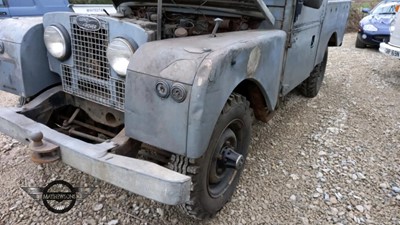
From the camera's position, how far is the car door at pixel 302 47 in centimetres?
316

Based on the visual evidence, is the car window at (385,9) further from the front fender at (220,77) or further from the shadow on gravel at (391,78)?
the front fender at (220,77)

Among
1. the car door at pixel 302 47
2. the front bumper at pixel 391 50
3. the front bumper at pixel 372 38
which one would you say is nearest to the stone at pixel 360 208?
the car door at pixel 302 47

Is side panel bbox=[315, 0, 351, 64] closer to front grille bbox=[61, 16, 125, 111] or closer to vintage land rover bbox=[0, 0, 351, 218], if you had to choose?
vintage land rover bbox=[0, 0, 351, 218]

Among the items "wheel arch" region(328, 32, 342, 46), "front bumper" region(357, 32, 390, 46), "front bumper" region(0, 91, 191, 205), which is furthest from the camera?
"front bumper" region(357, 32, 390, 46)

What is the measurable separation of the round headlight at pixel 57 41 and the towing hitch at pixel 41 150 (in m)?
0.74

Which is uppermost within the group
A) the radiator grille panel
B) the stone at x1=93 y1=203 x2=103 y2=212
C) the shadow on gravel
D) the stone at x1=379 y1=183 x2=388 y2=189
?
the radiator grille panel

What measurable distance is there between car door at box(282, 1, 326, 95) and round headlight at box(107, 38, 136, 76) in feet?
5.14

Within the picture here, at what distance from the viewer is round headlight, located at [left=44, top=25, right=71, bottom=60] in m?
2.38

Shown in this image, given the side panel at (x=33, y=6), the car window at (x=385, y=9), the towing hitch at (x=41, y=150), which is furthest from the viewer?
the car window at (x=385, y=9)

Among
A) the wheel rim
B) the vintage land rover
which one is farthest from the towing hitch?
the wheel rim

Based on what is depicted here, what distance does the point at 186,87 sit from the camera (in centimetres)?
175

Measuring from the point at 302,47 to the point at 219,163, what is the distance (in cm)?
173

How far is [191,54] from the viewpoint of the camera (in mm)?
1858

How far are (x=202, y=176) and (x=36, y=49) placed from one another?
1567 millimetres
